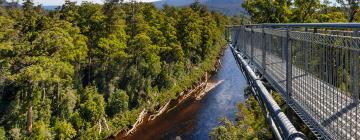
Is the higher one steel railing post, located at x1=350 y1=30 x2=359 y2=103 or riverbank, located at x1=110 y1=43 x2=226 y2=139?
steel railing post, located at x1=350 y1=30 x2=359 y2=103

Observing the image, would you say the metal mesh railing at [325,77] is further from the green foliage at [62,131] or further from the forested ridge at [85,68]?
the green foliage at [62,131]

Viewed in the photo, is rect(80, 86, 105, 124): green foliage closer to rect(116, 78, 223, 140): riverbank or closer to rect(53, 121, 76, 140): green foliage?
rect(116, 78, 223, 140): riverbank

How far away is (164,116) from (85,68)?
7.48 meters

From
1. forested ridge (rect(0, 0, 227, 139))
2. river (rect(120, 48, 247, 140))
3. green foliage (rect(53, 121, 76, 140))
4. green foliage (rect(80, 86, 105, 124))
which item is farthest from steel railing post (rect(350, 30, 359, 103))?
green foliage (rect(80, 86, 105, 124))

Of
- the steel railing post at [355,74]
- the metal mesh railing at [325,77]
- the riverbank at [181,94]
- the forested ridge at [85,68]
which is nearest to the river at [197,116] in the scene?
the riverbank at [181,94]

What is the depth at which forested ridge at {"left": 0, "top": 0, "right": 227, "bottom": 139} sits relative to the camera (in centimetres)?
1914

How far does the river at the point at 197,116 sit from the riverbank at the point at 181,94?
1.87 ft

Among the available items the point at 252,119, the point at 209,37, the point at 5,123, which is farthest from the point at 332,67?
the point at 209,37

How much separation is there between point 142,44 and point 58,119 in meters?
11.2

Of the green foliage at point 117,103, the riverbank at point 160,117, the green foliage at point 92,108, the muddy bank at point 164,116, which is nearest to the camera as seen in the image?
the green foliage at point 92,108

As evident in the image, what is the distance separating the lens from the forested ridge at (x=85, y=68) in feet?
62.8

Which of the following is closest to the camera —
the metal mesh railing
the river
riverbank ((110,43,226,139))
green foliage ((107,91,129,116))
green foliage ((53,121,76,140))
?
the metal mesh railing

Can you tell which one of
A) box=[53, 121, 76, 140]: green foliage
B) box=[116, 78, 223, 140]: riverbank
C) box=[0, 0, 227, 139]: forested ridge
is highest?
box=[0, 0, 227, 139]: forested ridge

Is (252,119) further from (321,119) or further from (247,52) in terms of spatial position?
(321,119)
